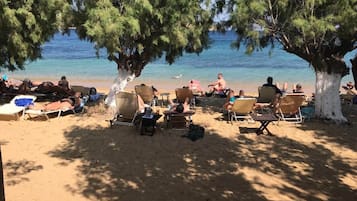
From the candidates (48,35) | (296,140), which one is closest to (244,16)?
(296,140)

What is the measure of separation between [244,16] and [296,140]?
2875 mm

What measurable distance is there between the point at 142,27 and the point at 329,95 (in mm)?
4896

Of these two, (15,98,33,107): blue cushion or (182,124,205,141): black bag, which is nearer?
(182,124,205,141): black bag

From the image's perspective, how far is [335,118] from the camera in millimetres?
10500

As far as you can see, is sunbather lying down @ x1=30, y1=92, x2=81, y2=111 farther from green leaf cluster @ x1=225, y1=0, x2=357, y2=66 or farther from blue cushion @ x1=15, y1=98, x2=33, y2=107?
green leaf cluster @ x1=225, y1=0, x2=357, y2=66

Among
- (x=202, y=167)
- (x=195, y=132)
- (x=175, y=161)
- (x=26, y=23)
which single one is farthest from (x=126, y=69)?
(x=202, y=167)

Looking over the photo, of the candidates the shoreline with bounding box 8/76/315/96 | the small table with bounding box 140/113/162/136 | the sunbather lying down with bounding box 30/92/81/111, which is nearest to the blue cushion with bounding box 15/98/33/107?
the sunbather lying down with bounding box 30/92/81/111

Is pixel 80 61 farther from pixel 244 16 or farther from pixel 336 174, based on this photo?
pixel 336 174

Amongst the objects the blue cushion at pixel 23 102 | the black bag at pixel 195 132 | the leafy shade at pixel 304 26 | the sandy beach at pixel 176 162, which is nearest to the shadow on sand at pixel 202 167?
the sandy beach at pixel 176 162

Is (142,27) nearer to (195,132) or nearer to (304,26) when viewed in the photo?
(195,132)

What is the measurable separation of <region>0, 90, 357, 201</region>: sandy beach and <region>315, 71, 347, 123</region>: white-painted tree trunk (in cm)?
31

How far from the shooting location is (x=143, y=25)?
34.4 ft

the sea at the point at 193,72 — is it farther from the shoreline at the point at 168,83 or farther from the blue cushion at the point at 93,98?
the blue cushion at the point at 93,98

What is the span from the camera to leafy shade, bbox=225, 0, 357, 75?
8.28 meters
